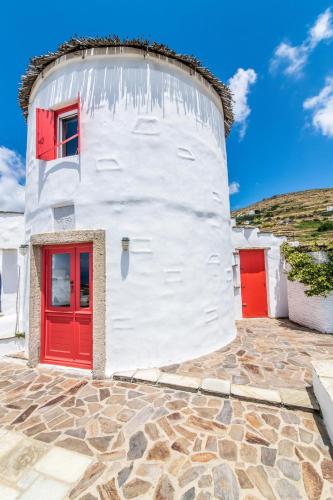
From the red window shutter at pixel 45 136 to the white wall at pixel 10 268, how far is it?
8.65ft

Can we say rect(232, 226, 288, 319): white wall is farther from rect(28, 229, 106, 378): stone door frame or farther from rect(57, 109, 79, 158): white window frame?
rect(57, 109, 79, 158): white window frame

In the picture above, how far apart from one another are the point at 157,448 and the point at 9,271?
6.11 metres

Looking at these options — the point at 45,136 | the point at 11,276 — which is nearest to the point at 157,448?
the point at 11,276

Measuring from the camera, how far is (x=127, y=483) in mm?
2369

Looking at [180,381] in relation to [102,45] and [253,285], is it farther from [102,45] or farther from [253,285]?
[102,45]

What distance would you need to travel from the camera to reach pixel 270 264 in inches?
348

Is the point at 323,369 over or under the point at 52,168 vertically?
under

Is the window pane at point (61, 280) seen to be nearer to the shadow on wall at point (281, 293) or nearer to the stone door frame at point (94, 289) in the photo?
the stone door frame at point (94, 289)

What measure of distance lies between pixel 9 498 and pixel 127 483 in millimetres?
1137

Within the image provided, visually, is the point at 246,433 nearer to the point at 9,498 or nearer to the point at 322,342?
the point at 9,498

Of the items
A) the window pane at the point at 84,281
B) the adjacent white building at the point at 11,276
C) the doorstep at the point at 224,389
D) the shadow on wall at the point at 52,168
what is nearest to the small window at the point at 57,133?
the shadow on wall at the point at 52,168

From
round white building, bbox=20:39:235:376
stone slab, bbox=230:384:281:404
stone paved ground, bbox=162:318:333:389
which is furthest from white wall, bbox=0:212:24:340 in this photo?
stone slab, bbox=230:384:281:404

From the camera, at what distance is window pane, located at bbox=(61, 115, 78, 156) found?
544 cm

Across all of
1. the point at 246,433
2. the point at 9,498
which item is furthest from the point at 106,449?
the point at 246,433
